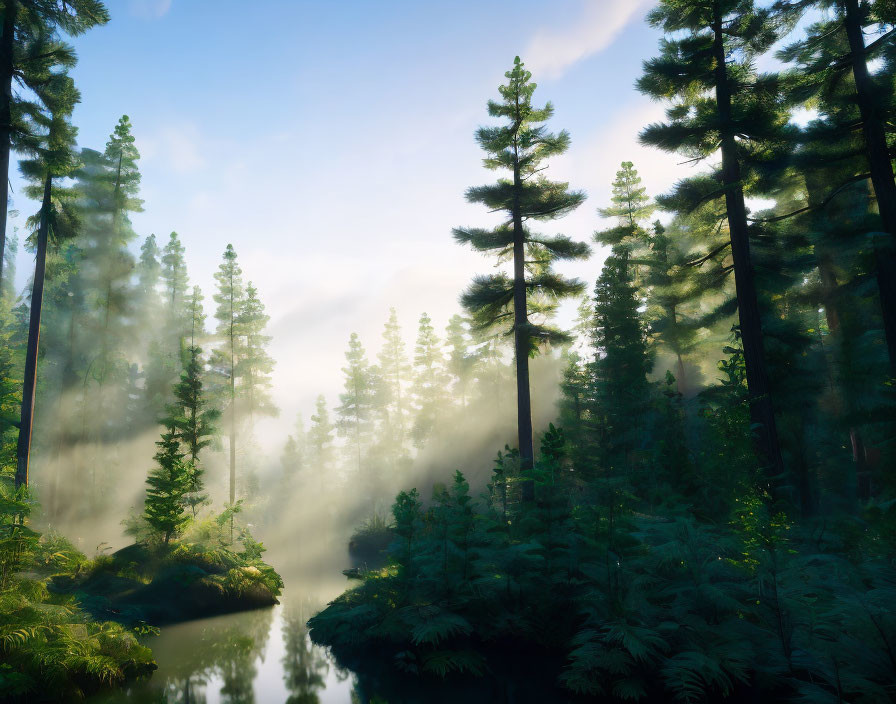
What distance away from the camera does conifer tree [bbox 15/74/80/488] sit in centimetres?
1633

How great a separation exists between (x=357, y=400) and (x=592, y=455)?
3463 cm

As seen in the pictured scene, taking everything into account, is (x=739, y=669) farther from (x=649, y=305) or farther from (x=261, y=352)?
(x=261, y=352)

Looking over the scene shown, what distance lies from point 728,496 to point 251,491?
3934cm

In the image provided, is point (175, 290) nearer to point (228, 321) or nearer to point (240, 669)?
point (228, 321)

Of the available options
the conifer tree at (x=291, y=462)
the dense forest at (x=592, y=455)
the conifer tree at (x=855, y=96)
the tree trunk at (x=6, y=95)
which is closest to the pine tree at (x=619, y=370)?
the dense forest at (x=592, y=455)

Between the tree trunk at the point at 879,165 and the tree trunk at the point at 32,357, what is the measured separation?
80.7ft

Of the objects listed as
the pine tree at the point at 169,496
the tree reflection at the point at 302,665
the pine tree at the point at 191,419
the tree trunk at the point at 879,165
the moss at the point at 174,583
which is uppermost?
the tree trunk at the point at 879,165

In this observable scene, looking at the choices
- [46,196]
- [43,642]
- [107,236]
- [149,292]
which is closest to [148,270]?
[149,292]

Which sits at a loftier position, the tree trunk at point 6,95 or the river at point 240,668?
the tree trunk at point 6,95

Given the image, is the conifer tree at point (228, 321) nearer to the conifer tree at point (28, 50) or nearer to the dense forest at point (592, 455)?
the dense forest at point (592, 455)

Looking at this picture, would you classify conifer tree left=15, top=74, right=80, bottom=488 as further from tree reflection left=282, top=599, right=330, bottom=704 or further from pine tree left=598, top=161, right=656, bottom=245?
pine tree left=598, top=161, right=656, bottom=245

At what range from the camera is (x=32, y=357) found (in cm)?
1678

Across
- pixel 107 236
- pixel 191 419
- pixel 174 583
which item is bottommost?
pixel 174 583

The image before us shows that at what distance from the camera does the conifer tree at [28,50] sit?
15352mm
